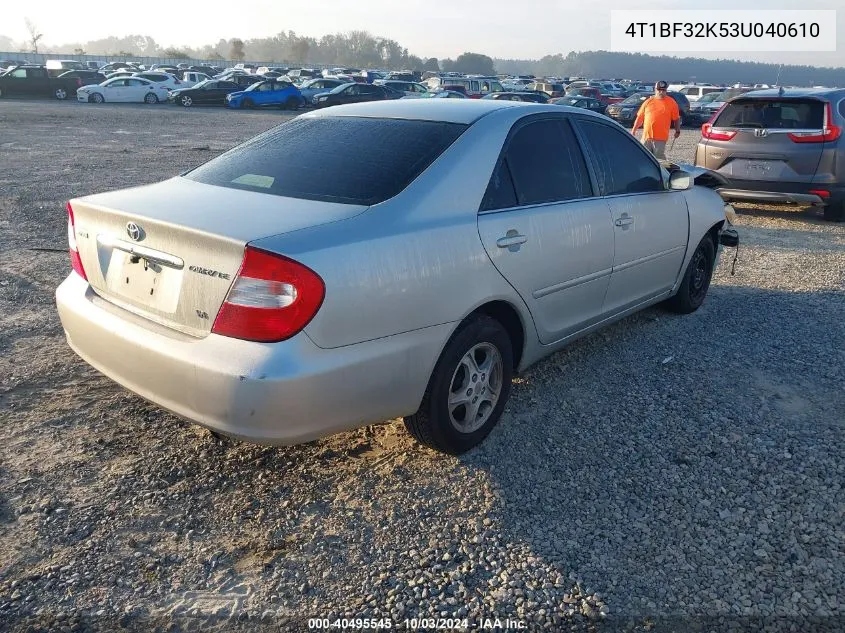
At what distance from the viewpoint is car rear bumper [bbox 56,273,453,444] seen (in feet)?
8.31

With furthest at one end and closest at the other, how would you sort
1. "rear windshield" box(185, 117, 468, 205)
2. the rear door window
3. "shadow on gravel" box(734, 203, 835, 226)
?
"shadow on gravel" box(734, 203, 835, 226), the rear door window, "rear windshield" box(185, 117, 468, 205)

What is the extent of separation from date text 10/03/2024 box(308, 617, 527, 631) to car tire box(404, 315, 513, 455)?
0.96 m

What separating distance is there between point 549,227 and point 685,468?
1.36 metres

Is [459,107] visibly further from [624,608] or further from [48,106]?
[48,106]

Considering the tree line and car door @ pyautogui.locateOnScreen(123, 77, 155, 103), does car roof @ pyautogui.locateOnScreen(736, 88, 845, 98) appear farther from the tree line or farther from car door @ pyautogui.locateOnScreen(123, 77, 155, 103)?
the tree line

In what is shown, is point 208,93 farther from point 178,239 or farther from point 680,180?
point 178,239

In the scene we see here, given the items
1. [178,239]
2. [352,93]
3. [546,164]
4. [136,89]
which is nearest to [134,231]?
[178,239]

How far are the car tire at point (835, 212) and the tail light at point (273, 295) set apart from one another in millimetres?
8634

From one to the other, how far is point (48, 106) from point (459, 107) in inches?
1208

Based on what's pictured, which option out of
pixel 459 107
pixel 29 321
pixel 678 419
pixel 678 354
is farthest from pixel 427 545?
pixel 29 321

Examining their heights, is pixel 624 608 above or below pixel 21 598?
below

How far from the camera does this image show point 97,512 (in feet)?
9.29

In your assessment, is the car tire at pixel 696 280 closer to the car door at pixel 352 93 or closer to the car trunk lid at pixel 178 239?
the car trunk lid at pixel 178 239

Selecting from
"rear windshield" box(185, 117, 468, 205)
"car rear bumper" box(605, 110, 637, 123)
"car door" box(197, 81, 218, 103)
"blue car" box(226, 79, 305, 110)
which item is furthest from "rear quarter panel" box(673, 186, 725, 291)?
"car door" box(197, 81, 218, 103)
